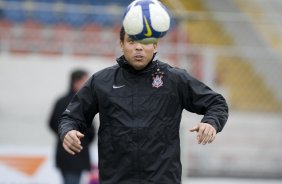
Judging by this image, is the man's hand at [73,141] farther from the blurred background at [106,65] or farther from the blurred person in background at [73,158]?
the blurred background at [106,65]

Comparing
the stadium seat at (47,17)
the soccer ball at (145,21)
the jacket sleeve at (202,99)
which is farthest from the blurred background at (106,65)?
the soccer ball at (145,21)

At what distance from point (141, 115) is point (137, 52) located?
13.9 inches

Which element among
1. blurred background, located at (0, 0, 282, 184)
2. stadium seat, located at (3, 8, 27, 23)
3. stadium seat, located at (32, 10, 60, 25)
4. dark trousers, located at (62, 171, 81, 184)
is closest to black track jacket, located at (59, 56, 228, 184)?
dark trousers, located at (62, 171, 81, 184)

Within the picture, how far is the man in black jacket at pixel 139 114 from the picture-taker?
170 inches

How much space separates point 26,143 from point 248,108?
340cm

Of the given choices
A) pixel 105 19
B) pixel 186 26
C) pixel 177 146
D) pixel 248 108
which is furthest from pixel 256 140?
pixel 177 146

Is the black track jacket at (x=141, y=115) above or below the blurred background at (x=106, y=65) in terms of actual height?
above

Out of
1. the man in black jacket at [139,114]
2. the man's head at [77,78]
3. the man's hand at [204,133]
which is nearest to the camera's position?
the man's hand at [204,133]

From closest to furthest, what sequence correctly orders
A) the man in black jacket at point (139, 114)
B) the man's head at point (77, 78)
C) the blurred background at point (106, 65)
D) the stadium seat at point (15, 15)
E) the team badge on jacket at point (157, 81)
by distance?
the man in black jacket at point (139, 114) < the team badge on jacket at point (157, 81) < the man's head at point (77, 78) < the blurred background at point (106, 65) < the stadium seat at point (15, 15)

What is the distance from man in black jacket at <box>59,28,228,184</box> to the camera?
14.2 ft

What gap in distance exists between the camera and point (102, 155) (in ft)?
14.5

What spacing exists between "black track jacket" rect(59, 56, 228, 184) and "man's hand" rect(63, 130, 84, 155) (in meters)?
0.10

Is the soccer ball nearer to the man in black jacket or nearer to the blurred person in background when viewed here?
the man in black jacket

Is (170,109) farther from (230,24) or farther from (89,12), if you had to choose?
(230,24)
